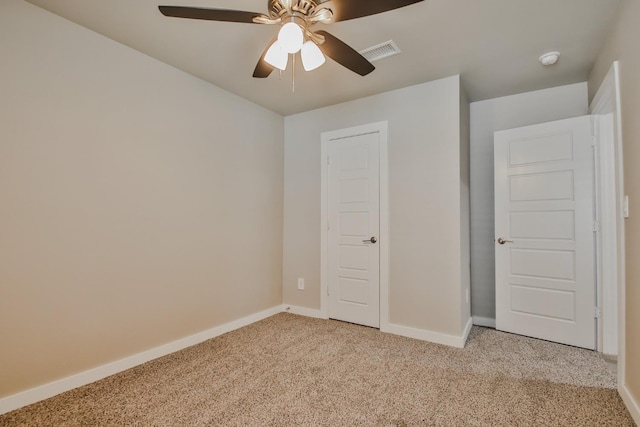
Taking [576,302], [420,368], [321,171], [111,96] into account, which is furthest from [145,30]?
[576,302]

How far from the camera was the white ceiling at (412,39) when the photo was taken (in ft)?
6.46

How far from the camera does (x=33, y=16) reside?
195 centimetres

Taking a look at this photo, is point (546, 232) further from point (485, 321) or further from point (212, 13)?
point (212, 13)

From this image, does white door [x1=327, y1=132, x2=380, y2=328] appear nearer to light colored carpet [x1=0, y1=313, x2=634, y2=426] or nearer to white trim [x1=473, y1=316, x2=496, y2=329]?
light colored carpet [x1=0, y1=313, x2=634, y2=426]

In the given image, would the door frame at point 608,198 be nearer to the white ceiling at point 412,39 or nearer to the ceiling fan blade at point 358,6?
the white ceiling at point 412,39

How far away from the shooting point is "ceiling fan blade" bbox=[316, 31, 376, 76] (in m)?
1.72

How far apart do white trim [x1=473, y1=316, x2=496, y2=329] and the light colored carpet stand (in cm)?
42

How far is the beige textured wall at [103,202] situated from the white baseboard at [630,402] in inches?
123

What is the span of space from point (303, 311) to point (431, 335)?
1534 millimetres

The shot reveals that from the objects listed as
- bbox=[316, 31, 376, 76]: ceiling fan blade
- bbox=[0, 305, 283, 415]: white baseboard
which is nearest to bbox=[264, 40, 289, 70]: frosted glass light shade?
bbox=[316, 31, 376, 76]: ceiling fan blade

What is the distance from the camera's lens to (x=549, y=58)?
2516mm

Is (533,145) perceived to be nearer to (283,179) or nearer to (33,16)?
(283,179)

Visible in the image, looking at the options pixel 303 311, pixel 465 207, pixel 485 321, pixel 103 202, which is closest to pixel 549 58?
pixel 465 207

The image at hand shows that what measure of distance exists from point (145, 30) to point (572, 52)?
11.0ft
